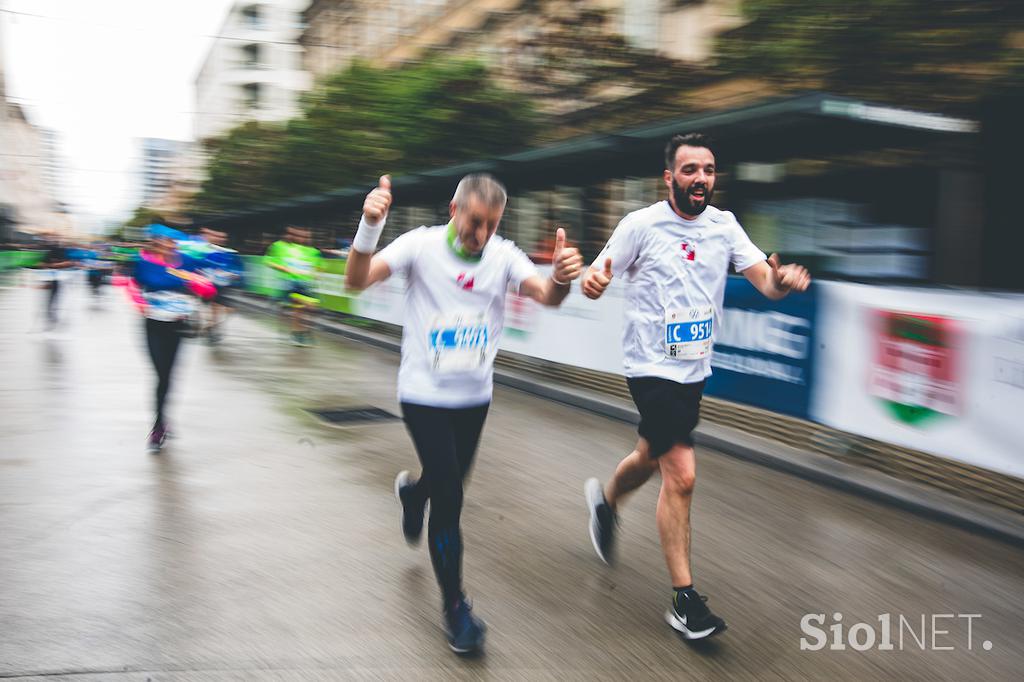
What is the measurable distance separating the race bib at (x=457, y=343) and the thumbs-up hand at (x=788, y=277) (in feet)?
4.15

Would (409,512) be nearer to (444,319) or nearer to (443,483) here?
(443,483)

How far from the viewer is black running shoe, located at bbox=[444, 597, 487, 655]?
11.9 feet

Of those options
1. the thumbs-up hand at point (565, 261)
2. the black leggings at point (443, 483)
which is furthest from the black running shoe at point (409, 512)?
the thumbs-up hand at point (565, 261)

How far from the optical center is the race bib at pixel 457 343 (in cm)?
387

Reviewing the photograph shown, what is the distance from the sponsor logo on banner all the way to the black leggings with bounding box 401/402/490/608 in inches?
142

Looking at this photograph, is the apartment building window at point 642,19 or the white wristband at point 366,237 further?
the apartment building window at point 642,19

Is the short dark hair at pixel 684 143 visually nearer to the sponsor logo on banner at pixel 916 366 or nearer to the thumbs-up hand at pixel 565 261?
the thumbs-up hand at pixel 565 261

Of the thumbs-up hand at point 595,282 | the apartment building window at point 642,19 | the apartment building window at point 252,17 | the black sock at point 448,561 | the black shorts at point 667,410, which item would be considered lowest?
the black sock at point 448,561

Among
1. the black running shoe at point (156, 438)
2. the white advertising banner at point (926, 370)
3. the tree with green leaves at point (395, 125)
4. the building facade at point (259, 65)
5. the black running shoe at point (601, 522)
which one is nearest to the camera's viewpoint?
the black running shoe at point (601, 522)

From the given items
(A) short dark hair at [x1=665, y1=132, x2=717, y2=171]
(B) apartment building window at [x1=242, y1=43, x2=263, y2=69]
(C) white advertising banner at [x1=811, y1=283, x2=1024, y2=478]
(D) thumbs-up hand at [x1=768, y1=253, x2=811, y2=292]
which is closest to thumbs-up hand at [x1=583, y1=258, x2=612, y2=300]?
(A) short dark hair at [x1=665, y1=132, x2=717, y2=171]

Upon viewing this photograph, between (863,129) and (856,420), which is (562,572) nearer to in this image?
(856,420)

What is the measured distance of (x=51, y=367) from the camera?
41.1 ft

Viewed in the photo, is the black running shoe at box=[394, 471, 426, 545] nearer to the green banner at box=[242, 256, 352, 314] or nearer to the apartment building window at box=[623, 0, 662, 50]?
the apartment building window at box=[623, 0, 662, 50]

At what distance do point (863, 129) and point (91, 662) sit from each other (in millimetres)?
7660
